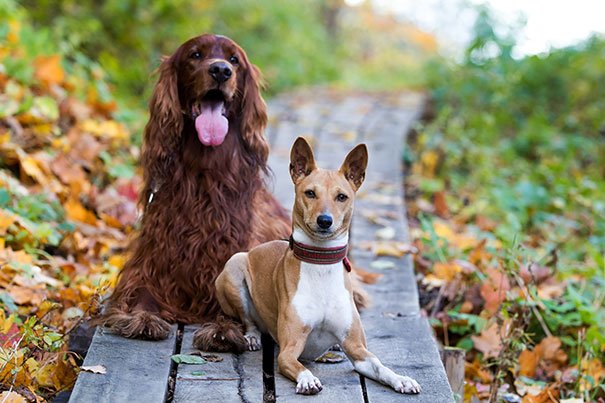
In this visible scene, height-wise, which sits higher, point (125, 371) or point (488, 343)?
point (488, 343)

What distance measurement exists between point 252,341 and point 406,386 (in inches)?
32.9

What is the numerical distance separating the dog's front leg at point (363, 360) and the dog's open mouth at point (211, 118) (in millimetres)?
1248

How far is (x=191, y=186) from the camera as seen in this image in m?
4.43

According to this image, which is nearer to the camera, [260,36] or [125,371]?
[125,371]

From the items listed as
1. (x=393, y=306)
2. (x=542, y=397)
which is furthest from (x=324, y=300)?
(x=542, y=397)

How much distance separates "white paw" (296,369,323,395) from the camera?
11.3 ft

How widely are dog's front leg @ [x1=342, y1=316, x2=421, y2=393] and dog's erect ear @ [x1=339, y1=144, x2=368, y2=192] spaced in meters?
0.60

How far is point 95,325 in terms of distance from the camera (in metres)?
4.23

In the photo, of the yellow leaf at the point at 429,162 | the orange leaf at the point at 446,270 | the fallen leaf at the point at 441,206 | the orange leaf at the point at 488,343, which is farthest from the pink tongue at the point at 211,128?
the yellow leaf at the point at 429,162

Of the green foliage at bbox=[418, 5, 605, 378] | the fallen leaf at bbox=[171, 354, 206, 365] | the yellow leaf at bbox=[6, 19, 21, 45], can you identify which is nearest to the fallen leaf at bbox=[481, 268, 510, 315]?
the green foliage at bbox=[418, 5, 605, 378]

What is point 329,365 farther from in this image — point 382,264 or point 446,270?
point 446,270

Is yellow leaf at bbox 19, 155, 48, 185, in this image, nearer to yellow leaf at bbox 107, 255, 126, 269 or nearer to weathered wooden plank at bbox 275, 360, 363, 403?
yellow leaf at bbox 107, 255, 126, 269

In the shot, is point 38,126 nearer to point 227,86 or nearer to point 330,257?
point 227,86

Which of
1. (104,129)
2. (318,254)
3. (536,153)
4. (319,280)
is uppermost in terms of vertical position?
(536,153)
